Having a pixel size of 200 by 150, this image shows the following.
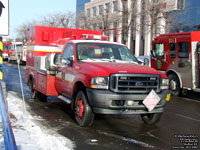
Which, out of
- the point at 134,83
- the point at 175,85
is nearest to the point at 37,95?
the point at 134,83

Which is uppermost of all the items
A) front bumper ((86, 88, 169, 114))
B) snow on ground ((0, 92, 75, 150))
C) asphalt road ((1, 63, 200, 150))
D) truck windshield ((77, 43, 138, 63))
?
truck windshield ((77, 43, 138, 63))

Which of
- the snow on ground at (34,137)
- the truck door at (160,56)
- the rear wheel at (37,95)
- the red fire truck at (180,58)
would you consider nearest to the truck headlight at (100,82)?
the snow on ground at (34,137)

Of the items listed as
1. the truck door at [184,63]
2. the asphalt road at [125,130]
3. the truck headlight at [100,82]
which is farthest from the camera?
the truck door at [184,63]

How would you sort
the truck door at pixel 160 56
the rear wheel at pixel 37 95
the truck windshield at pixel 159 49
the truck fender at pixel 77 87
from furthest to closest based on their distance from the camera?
1. the truck windshield at pixel 159 49
2. the truck door at pixel 160 56
3. the rear wheel at pixel 37 95
4. the truck fender at pixel 77 87

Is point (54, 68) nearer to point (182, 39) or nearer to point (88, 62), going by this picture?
point (88, 62)

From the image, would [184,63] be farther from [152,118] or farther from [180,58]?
[152,118]

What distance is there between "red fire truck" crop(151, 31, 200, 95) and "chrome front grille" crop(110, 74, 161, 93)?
5.31m

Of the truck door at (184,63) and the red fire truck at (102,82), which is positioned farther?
the truck door at (184,63)

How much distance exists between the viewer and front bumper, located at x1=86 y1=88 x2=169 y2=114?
5.68 m

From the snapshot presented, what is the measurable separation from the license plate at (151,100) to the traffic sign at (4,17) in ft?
10.5

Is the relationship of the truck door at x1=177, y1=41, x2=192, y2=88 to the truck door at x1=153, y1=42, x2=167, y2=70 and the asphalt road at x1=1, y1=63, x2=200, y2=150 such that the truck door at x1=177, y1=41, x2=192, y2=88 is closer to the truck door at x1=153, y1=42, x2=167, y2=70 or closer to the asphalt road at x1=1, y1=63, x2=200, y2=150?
the truck door at x1=153, y1=42, x2=167, y2=70

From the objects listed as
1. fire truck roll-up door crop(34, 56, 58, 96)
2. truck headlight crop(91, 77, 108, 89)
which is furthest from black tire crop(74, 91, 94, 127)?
fire truck roll-up door crop(34, 56, 58, 96)

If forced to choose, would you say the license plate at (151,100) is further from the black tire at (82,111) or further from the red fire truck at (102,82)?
the black tire at (82,111)

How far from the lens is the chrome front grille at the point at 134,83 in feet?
18.8
